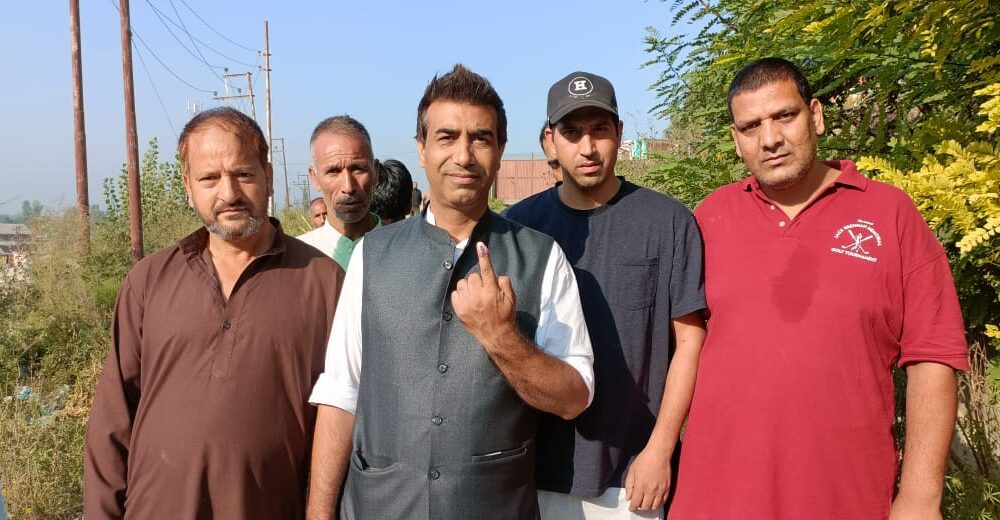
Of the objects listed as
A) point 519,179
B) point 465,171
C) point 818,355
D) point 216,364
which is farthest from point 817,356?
point 519,179

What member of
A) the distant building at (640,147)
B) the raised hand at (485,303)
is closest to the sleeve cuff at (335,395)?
the raised hand at (485,303)

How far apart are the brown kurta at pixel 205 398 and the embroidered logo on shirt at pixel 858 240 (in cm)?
170

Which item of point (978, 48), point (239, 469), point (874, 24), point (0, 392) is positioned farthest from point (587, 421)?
point (0, 392)

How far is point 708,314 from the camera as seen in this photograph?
2447 mm

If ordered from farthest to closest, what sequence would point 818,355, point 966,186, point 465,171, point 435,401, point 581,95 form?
point 966,186 < point 581,95 < point 818,355 < point 465,171 < point 435,401

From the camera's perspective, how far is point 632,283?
7.87 feet

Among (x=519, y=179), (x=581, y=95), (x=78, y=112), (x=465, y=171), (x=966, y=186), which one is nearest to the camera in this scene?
(x=465, y=171)

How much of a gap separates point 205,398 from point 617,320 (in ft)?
4.44

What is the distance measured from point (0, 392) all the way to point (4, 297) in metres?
3.05

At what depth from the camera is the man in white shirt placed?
11.4 ft

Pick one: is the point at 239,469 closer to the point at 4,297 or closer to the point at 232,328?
the point at 232,328

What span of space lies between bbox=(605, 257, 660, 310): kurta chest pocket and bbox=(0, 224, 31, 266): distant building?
11.5 meters

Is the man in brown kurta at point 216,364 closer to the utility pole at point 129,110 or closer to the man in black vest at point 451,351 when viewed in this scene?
the man in black vest at point 451,351

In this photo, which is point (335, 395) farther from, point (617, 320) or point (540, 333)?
point (617, 320)
